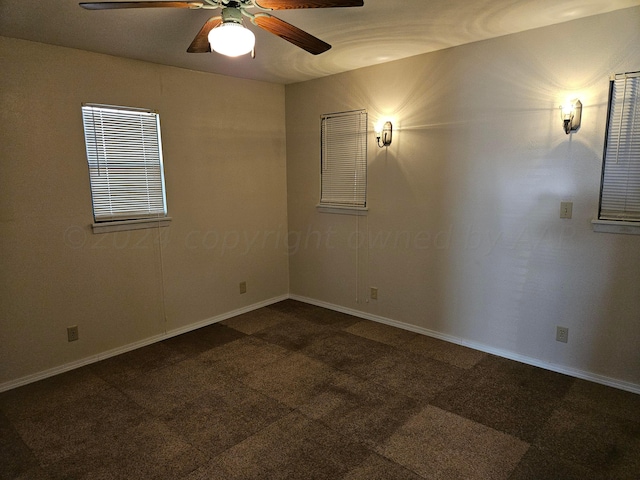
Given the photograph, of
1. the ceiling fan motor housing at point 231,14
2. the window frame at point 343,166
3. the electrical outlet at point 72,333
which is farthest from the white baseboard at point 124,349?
the ceiling fan motor housing at point 231,14

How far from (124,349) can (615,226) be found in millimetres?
3999

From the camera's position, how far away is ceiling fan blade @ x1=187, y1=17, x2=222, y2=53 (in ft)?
6.95

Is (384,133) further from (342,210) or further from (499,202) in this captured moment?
(499,202)

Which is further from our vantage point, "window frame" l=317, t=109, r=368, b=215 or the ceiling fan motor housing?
"window frame" l=317, t=109, r=368, b=215

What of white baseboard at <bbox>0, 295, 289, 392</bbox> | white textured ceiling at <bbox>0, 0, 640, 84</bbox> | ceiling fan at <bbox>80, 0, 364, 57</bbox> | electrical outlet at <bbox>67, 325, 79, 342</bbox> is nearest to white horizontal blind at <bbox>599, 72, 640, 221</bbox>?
white textured ceiling at <bbox>0, 0, 640, 84</bbox>

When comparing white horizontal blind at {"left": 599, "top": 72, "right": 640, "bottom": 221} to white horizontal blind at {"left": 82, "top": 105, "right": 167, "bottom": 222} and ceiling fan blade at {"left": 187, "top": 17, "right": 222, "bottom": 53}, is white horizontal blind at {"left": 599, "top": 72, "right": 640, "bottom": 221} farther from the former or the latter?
white horizontal blind at {"left": 82, "top": 105, "right": 167, "bottom": 222}

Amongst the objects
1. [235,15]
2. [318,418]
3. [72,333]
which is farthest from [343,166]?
[72,333]

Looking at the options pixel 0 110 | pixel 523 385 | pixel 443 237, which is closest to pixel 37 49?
pixel 0 110

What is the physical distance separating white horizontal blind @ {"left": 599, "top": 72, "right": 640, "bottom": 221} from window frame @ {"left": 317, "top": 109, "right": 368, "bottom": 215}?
6.63 ft

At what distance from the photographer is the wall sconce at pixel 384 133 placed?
382 cm

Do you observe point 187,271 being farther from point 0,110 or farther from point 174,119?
point 0,110

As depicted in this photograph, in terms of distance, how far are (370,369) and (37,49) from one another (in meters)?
3.46

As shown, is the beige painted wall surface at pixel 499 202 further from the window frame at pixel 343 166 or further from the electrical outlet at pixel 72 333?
the electrical outlet at pixel 72 333

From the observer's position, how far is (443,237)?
364 centimetres
